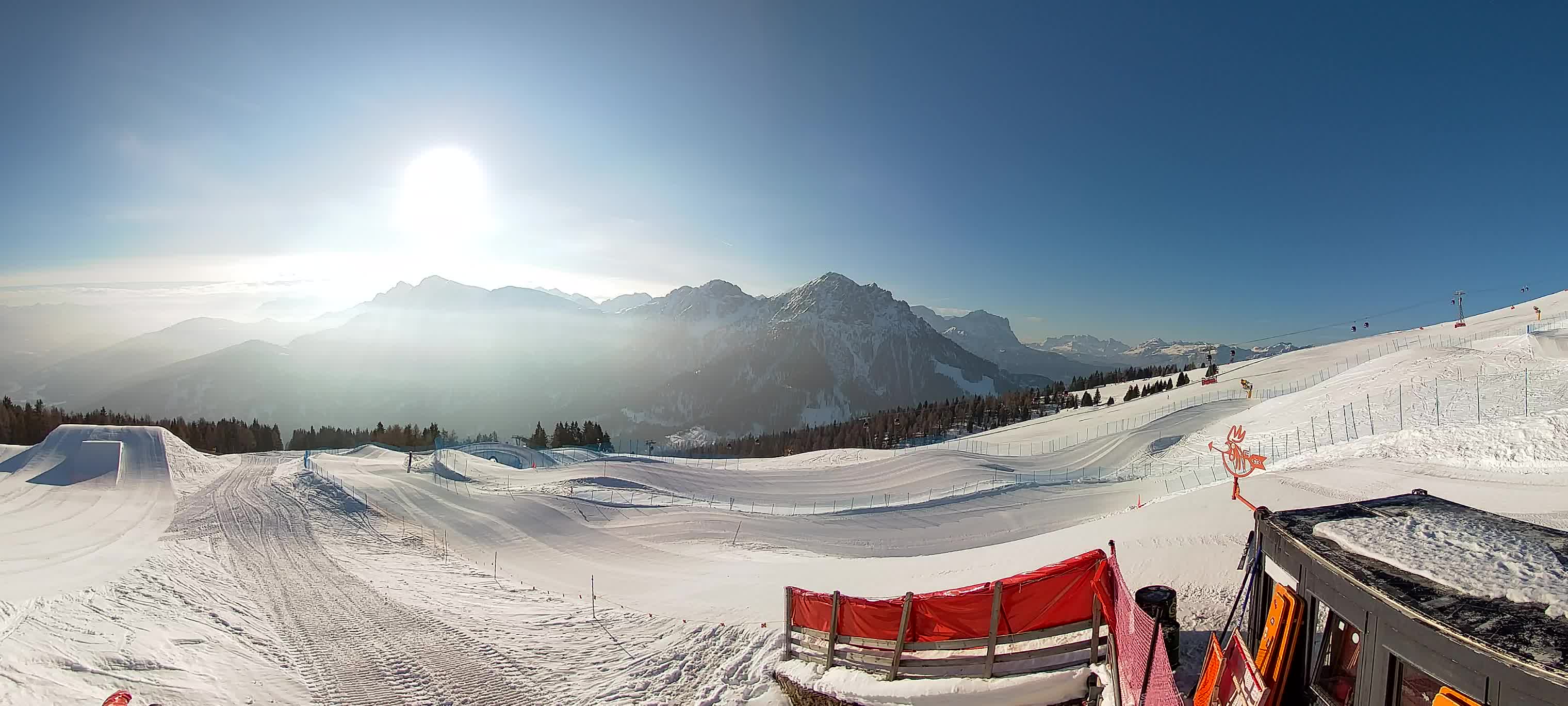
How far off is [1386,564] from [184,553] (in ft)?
101

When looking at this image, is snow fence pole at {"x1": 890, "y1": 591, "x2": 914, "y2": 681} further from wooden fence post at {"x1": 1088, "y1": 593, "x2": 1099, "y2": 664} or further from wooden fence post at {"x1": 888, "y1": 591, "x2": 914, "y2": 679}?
wooden fence post at {"x1": 1088, "y1": 593, "x2": 1099, "y2": 664}

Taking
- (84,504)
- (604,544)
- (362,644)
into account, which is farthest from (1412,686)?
(84,504)

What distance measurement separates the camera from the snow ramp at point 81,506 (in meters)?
17.8

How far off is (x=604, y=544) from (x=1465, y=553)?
83.4ft

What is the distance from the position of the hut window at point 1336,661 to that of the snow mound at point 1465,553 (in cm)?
52

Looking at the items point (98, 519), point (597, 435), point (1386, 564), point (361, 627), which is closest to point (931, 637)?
point (1386, 564)

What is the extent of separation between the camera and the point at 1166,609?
20.9 ft

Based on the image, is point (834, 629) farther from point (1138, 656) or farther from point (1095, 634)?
point (1138, 656)

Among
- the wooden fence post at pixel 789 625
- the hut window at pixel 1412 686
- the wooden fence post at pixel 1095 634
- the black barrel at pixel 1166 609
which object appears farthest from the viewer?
the wooden fence post at pixel 789 625

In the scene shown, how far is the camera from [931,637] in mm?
7328

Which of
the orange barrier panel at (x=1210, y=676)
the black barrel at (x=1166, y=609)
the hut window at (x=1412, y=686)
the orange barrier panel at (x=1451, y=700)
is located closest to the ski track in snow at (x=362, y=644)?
the black barrel at (x=1166, y=609)

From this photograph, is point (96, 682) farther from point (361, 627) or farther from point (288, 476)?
point (288, 476)

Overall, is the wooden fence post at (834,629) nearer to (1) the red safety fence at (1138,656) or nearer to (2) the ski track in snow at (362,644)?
Answer: (1) the red safety fence at (1138,656)

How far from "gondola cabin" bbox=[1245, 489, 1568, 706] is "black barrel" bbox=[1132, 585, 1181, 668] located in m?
1.26
